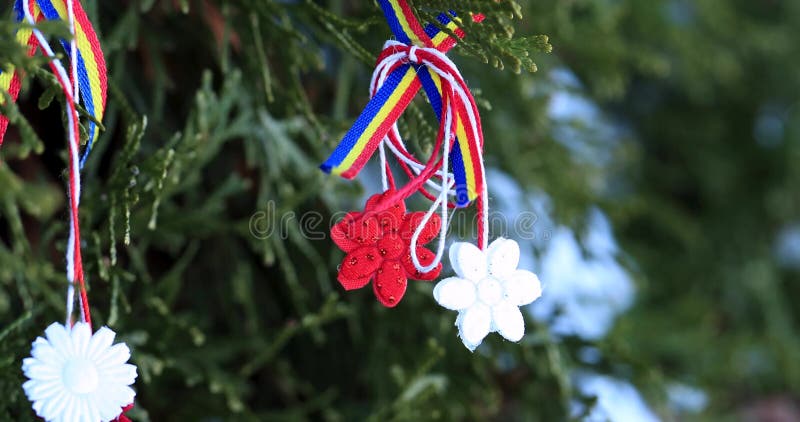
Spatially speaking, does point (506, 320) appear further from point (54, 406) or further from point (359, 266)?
point (54, 406)

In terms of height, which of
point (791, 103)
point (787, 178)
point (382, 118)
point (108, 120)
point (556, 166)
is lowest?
point (382, 118)

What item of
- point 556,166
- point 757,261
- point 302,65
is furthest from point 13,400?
point 757,261

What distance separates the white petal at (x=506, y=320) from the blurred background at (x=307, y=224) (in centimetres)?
13

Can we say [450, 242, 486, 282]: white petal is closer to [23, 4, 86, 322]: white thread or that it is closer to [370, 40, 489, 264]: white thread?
[370, 40, 489, 264]: white thread

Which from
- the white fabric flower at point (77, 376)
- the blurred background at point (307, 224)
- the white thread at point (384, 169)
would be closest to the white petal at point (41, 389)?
the white fabric flower at point (77, 376)

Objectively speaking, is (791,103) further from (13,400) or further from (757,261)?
(13,400)

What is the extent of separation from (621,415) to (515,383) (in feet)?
0.60

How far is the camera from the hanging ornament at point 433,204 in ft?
1.57

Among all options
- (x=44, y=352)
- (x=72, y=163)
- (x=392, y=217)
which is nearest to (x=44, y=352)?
(x=44, y=352)

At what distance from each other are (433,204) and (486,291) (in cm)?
6

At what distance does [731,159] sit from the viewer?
180 centimetres

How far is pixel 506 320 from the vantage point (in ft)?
1.57

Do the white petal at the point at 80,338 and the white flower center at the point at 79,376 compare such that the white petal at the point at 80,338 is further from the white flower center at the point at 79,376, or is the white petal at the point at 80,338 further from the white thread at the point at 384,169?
the white thread at the point at 384,169

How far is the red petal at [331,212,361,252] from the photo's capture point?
0.50 m
